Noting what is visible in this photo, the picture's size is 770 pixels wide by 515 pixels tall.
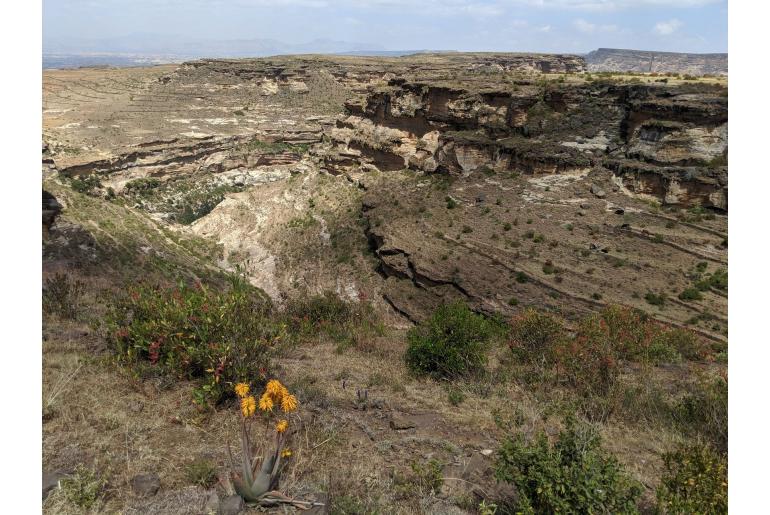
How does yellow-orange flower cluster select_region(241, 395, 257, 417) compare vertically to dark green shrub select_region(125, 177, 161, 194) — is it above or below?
above

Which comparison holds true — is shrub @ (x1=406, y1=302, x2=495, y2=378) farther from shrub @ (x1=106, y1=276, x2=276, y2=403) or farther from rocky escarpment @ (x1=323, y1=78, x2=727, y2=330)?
rocky escarpment @ (x1=323, y1=78, x2=727, y2=330)

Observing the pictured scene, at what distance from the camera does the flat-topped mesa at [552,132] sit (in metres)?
19.0

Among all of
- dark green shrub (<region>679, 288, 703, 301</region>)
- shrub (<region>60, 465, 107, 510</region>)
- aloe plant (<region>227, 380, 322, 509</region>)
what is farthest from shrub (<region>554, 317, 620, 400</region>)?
dark green shrub (<region>679, 288, 703, 301</region>)

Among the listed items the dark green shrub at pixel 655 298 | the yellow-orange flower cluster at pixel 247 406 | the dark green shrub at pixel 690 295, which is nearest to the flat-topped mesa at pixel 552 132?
the dark green shrub at pixel 690 295

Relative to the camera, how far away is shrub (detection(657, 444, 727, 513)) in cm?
382

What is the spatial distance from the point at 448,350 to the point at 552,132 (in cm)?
1790

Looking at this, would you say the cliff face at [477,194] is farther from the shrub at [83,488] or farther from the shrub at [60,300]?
the shrub at [83,488]

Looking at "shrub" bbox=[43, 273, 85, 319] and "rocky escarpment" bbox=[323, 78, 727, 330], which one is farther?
"rocky escarpment" bbox=[323, 78, 727, 330]

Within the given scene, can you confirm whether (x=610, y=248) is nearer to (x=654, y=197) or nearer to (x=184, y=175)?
(x=654, y=197)

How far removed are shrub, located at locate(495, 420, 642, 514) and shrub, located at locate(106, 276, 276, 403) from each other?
11.1 ft

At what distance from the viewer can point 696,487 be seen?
4031 millimetres

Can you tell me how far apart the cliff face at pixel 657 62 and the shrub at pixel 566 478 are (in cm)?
11532

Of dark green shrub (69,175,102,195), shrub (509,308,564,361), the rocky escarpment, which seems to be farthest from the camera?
dark green shrub (69,175,102,195)

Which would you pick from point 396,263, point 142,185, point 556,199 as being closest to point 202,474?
point 396,263
